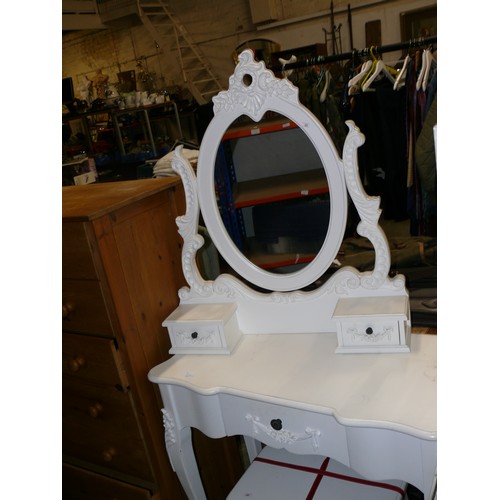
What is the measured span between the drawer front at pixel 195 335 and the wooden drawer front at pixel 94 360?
18cm

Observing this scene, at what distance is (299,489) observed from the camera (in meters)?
1.34

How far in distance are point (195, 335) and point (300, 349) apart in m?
0.31

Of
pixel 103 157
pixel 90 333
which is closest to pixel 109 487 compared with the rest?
pixel 90 333

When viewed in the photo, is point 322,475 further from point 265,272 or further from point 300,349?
point 265,272

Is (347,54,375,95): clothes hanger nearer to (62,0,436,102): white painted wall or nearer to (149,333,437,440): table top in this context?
(149,333,437,440): table top

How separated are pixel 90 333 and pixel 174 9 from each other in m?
6.71

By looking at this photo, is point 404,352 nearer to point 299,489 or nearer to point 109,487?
point 299,489

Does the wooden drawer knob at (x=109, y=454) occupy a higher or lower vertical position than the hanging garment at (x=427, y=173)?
lower

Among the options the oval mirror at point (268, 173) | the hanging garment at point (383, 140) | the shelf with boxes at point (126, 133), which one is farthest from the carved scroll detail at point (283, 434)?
the shelf with boxes at point (126, 133)

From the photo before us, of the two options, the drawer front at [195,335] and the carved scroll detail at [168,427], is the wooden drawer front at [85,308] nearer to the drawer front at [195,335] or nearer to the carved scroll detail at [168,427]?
the drawer front at [195,335]

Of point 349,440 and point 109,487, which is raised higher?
point 349,440

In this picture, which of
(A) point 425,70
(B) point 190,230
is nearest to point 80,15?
(A) point 425,70

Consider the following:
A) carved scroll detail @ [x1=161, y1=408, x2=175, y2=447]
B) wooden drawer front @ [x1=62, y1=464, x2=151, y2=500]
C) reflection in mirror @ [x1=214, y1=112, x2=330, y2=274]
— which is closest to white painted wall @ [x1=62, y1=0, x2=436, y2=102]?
reflection in mirror @ [x1=214, y1=112, x2=330, y2=274]

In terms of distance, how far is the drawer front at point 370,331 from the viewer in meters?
1.17
